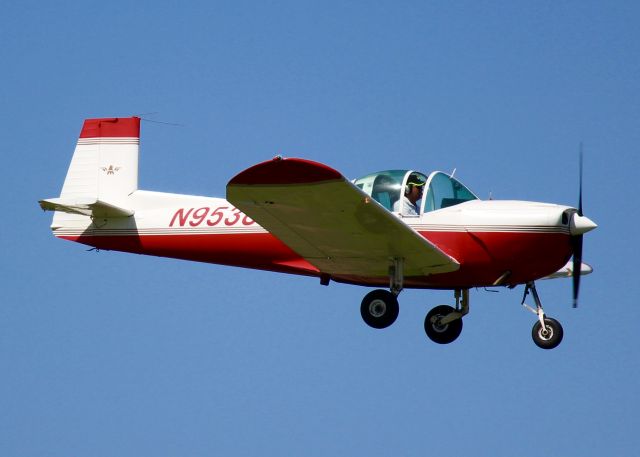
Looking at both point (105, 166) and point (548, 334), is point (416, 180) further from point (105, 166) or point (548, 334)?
point (105, 166)

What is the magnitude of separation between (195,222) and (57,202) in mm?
2054

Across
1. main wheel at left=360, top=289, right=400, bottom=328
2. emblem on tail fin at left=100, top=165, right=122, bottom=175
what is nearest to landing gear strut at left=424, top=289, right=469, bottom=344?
main wheel at left=360, top=289, right=400, bottom=328

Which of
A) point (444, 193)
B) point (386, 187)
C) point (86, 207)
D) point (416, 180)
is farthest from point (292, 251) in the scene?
point (86, 207)

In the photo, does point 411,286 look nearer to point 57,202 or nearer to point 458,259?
point 458,259

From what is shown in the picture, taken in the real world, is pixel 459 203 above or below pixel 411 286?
above

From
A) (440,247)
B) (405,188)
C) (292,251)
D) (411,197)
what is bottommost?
(292,251)

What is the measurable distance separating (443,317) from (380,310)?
110cm

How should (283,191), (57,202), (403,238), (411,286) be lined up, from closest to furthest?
1. (283,191)
2. (403,238)
3. (411,286)
4. (57,202)

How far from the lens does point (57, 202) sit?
57.0 feet

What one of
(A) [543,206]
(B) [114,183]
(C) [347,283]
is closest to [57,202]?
(B) [114,183]

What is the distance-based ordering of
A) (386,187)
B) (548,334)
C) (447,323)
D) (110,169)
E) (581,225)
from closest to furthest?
(581,225)
(548,334)
(386,187)
(447,323)
(110,169)

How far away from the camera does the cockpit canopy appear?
615 inches

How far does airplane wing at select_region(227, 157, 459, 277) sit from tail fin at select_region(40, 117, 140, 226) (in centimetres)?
343

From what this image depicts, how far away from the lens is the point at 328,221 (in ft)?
48.6
